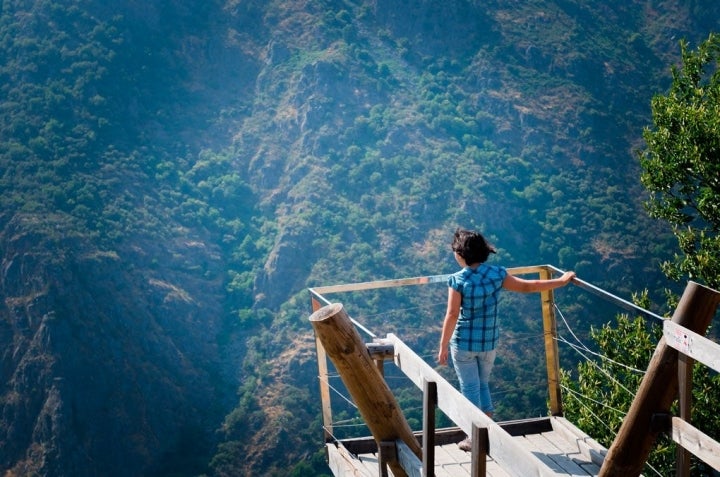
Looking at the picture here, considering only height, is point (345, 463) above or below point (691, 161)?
below

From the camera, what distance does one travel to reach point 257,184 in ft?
176

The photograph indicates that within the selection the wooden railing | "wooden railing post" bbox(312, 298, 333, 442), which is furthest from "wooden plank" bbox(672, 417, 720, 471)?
"wooden railing post" bbox(312, 298, 333, 442)

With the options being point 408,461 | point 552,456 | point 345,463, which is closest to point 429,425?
point 408,461

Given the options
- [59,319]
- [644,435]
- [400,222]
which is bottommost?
[59,319]

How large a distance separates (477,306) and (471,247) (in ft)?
1.10

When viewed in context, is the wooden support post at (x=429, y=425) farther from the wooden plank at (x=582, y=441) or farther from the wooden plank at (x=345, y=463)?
the wooden plank at (x=582, y=441)

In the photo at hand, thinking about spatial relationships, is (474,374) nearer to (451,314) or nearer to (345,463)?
(451,314)

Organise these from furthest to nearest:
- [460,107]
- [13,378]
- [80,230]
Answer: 1. [460,107]
2. [80,230]
3. [13,378]

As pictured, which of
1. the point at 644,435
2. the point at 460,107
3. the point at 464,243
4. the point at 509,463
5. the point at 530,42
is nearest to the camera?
the point at 509,463

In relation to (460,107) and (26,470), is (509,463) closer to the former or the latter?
(26,470)

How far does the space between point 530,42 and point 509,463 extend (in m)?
61.2

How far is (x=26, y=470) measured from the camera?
3938cm

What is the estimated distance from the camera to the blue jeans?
14.9ft

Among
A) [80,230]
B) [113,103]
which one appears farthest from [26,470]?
[113,103]
